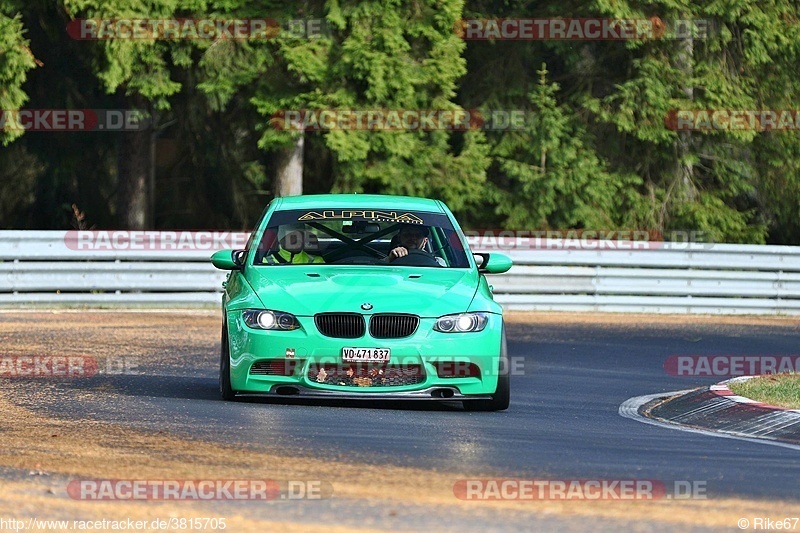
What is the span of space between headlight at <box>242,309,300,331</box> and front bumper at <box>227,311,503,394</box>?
42 millimetres

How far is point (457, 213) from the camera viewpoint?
106 feet

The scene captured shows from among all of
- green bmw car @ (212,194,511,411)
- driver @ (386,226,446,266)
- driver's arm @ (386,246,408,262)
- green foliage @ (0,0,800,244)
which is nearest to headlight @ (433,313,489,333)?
green bmw car @ (212,194,511,411)

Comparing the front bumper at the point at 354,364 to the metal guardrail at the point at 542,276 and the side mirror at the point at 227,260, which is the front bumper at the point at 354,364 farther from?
the metal guardrail at the point at 542,276

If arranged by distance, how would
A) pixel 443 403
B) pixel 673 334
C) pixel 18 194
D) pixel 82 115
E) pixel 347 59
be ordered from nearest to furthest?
pixel 443 403, pixel 673 334, pixel 347 59, pixel 82 115, pixel 18 194

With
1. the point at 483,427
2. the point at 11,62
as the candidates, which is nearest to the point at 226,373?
the point at 483,427

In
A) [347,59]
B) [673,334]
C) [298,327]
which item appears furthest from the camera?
[347,59]

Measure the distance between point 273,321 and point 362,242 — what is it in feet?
6.46

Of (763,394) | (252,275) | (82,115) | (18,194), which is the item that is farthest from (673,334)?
(18,194)

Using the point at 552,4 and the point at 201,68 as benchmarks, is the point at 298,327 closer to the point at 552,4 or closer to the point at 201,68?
the point at 201,68

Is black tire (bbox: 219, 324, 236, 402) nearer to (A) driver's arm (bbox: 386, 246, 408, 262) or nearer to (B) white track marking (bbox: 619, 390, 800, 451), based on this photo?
(A) driver's arm (bbox: 386, 246, 408, 262)

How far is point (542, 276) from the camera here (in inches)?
951

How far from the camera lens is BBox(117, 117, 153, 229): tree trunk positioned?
105ft

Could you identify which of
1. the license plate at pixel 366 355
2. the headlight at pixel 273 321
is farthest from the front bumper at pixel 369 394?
the headlight at pixel 273 321

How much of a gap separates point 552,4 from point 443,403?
2156cm
